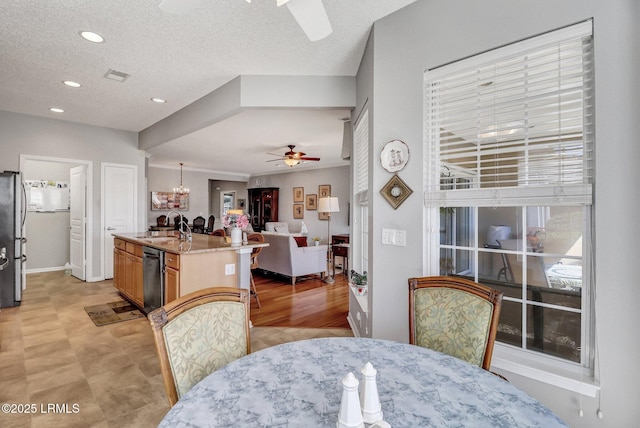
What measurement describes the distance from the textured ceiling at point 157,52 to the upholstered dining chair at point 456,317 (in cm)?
191

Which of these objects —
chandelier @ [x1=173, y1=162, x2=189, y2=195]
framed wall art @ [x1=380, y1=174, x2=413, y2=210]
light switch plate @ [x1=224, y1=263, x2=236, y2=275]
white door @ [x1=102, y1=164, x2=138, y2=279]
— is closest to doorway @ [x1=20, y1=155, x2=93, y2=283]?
white door @ [x1=102, y1=164, x2=138, y2=279]

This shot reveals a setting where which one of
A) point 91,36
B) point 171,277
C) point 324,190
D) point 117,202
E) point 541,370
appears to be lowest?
point 541,370

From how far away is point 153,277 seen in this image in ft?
11.7

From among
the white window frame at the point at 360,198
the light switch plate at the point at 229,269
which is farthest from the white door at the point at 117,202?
the white window frame at the point at 360,198

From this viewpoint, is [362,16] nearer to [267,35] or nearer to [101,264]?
[267,35]

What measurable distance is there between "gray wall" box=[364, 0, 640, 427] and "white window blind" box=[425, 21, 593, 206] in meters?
0.07

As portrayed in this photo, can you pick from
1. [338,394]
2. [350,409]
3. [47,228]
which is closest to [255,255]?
[338,394]

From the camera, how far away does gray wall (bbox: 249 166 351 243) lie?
8297 millimetres

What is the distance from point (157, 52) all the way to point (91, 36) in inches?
19.2

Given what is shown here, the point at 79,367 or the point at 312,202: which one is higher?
the point at 312,202

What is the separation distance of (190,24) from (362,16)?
1323 millimetres

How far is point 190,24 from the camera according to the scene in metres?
2.43

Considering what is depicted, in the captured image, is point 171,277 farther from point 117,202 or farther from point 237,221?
point 117,202

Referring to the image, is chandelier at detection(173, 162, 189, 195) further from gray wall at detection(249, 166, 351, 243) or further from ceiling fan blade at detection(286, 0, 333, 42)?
ceiling fan blade at detection(286, 0, 333, 42)
